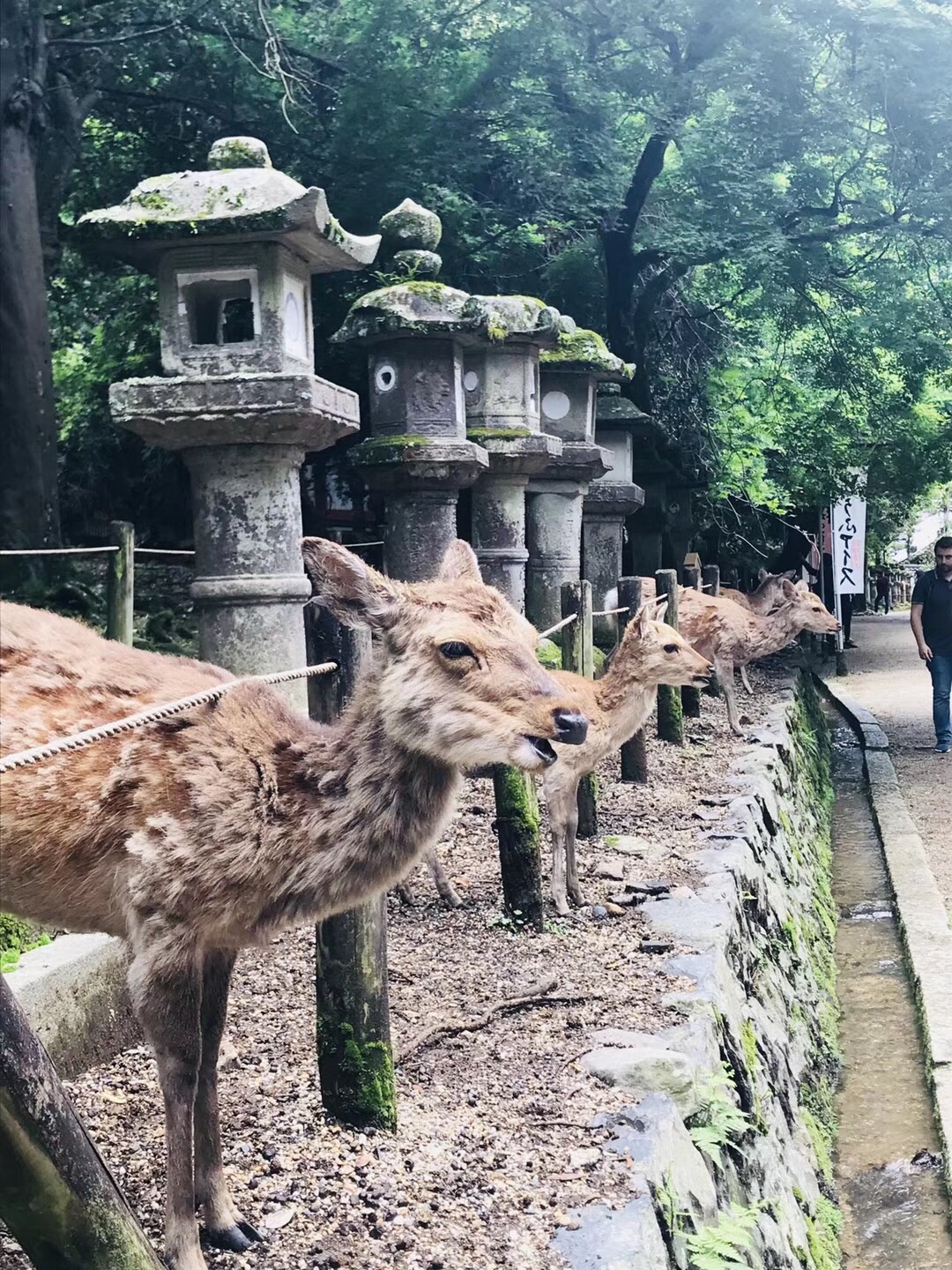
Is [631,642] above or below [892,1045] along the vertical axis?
above

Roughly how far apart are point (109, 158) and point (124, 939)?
1031 centimetres

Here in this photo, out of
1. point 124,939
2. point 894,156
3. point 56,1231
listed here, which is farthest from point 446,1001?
point 894,156

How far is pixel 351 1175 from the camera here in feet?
10.4

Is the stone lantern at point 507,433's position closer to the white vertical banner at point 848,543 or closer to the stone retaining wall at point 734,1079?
the stone retaining wall at point 734,1079

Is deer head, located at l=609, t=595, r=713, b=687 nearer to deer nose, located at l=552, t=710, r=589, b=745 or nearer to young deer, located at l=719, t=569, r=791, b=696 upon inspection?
deer nose, located at l=552, t=710, r=589, b=745

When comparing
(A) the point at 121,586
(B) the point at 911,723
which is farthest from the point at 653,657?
(B) the point at 911,723

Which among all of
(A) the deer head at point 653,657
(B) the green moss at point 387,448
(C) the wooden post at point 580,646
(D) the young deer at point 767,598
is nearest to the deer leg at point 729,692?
(D) the young deer at point 767,598

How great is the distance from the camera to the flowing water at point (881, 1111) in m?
5.14

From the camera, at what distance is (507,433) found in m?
8.75

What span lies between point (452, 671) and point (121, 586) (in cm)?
282

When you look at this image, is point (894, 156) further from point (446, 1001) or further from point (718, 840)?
point (446, 1001)

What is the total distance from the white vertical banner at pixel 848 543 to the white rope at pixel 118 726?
17.1m

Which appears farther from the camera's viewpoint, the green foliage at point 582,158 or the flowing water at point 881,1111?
the green foliage at point 582,158

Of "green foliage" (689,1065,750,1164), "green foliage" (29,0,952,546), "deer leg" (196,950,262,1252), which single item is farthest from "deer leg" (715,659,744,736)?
"deer leg" (196,950,262,1252)
